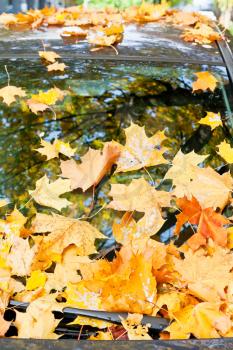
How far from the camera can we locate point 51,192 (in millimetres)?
1638

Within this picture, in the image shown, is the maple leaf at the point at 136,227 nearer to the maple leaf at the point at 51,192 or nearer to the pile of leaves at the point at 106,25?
the maple leaf at the point at 51,192

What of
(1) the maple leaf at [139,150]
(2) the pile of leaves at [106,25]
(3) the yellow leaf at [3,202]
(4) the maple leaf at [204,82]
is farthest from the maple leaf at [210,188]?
(2) the pile of leaves at [106,25]

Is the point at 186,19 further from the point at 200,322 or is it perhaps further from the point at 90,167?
the point at 200,322

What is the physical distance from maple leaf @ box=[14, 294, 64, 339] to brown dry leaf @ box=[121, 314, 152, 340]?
164mm

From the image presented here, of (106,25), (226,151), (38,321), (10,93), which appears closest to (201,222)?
(226,151)

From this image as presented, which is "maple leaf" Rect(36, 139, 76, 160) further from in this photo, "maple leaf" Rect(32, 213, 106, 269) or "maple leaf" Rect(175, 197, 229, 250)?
"maple leaf" Rect(175, 197, 229, 250)

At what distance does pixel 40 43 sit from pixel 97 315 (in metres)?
1.67

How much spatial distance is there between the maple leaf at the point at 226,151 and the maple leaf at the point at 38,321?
896mm

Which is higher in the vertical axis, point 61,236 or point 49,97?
point 49,97

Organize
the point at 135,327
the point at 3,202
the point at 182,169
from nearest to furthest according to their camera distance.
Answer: the point at 135,327 → the point at 3,202 → the point at 182,169

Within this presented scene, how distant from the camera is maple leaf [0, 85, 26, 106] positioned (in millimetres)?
1994

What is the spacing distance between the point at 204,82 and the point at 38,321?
1.39 metres

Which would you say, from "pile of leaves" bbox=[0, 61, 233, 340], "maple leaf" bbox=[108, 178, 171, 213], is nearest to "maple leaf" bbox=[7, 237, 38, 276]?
"pile of leaves" bbox=[0, 61, 233, 340]

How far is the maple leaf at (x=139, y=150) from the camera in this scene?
5.78 feet
